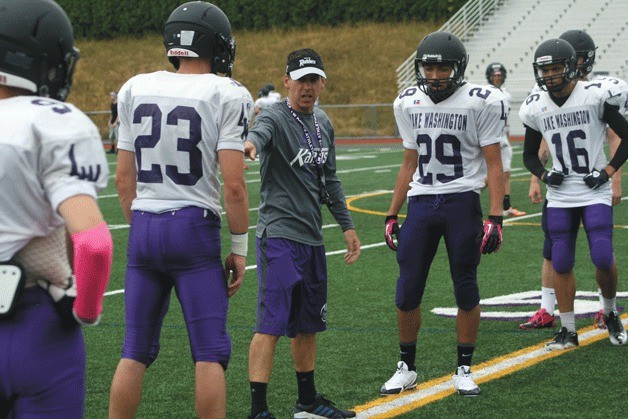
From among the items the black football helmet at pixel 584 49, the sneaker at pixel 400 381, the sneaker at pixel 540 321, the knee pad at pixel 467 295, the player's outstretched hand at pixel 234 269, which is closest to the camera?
the player's outstretched hand at pixel 234 269

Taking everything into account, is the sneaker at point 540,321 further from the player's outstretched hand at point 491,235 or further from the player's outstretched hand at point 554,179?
the player's outstretched hand at point 491,235

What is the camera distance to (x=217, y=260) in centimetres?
460

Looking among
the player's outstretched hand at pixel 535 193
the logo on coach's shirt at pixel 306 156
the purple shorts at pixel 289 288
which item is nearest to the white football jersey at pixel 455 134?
the logo on coach's shirt at pixel 306 156

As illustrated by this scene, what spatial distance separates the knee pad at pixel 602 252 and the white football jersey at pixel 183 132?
125 inches

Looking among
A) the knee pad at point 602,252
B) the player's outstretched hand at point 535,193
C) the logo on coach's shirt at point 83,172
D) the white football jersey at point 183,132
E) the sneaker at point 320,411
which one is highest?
the logo on coach's shirt at point 83,172

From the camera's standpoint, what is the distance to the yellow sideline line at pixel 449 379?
5730mm

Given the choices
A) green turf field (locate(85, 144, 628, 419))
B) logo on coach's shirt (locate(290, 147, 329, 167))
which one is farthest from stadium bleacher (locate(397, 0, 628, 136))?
logo on coach's shirt (locate(290, 147, 329, 167))

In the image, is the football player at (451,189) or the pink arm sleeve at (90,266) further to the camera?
the football player at (451,189)

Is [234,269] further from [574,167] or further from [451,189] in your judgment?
[574,167]

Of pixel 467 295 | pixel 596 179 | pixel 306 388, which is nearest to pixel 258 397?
pixel 306 388

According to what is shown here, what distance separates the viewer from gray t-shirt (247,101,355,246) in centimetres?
556

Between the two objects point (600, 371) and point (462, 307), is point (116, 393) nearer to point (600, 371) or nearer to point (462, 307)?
point (462, 307)

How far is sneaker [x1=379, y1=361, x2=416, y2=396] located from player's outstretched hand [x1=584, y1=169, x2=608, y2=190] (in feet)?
5.77

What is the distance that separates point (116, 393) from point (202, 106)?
1180 millimetres
